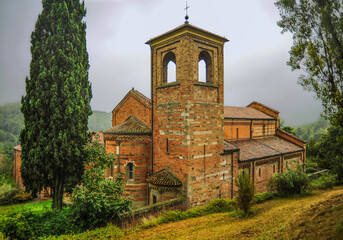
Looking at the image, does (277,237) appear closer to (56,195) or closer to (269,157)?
(56,195)

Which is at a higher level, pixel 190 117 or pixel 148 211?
pixel 190 117

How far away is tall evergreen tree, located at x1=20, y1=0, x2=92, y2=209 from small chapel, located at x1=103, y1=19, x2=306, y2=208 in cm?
368

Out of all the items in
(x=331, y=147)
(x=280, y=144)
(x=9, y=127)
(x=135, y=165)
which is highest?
(x=9, y=127)

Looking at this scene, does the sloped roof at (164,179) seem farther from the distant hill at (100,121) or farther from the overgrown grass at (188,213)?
the distant hill at (100,121)

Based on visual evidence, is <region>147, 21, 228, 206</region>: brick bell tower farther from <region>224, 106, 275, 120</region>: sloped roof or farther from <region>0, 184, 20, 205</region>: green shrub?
<region>0, 184, 20, 205</region>: green shrub

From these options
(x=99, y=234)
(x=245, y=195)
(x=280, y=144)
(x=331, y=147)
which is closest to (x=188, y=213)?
(x=245, y=195)

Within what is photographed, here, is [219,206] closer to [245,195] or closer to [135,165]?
[245,195]

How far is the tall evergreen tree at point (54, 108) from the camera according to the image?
39.9ft

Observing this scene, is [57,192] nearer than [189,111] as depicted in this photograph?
Yes

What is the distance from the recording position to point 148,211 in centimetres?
1180

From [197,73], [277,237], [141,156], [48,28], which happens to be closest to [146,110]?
[141,156]

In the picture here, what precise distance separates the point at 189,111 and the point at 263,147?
13.0 metres

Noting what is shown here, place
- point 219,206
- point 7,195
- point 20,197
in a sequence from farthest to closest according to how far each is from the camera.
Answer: point 20,197, point 7,195, point 219,206

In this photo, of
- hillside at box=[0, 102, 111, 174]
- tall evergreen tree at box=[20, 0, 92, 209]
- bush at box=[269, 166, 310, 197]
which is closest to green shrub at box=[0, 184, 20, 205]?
hillside at box=[0, 102, 111, 174]
